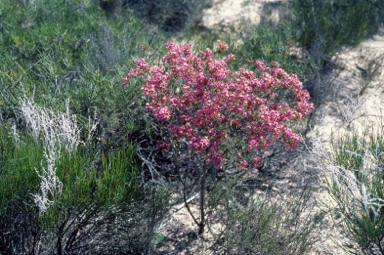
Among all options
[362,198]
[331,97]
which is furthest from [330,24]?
[362,198]

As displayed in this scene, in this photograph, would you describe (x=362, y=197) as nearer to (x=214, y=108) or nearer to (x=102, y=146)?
(x=214, y=108)

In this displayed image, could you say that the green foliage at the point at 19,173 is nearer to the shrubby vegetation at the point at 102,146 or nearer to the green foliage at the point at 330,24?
the shrubby vegetation at the point at 102,146

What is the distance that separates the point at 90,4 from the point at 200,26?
6.37 ft

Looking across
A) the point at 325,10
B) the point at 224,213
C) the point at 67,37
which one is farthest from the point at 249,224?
the point at 325,10

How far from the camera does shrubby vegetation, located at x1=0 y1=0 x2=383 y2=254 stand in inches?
138

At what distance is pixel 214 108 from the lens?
3734 mm

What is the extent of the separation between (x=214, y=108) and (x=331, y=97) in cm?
320

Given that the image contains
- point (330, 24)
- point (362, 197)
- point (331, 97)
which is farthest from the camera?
point (330, 24)

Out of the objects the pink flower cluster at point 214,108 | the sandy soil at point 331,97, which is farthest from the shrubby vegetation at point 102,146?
the pink flower cluster at point 214,108

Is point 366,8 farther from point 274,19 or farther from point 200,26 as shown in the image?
point 200,26

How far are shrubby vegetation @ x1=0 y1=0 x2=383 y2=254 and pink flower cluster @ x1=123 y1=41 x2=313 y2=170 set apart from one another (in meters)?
0.37

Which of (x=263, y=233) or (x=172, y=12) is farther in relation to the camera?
(x=172, y=12)

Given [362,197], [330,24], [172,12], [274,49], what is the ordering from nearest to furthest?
1. [362,197]
2. [274,49]
3. [330,24]
4. [172,12]

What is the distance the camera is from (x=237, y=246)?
3.91 meters
